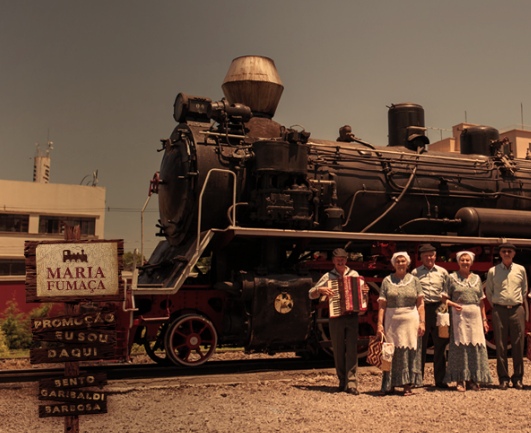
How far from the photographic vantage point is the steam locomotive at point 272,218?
27.9 feet

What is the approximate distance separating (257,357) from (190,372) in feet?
8.74

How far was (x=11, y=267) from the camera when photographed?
39531 millimetres

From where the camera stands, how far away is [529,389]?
24.0 feet

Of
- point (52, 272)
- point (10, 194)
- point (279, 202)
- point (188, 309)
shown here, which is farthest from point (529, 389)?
point (10, 194)

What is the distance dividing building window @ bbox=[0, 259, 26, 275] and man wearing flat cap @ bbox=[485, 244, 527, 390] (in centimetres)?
3634

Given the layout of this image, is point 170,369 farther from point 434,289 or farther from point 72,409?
point 72,409

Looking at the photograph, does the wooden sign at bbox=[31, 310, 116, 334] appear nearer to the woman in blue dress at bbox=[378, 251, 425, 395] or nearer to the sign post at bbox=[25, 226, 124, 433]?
the sign post at bbox=[25, 226, 124, 433]

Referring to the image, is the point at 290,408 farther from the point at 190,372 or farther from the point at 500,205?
the point at 500,205

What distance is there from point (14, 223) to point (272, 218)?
36.3 metres

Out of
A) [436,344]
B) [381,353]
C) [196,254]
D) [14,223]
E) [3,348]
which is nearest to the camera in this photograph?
[381,353]

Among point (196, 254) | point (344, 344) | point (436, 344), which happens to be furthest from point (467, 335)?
point (196, 254)

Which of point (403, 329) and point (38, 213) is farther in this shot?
point (38, 213)

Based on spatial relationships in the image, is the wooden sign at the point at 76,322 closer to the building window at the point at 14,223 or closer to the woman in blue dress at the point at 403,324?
the woman in blue dress at the point at 403,324

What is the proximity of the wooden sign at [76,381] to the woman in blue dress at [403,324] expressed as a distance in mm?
3674
